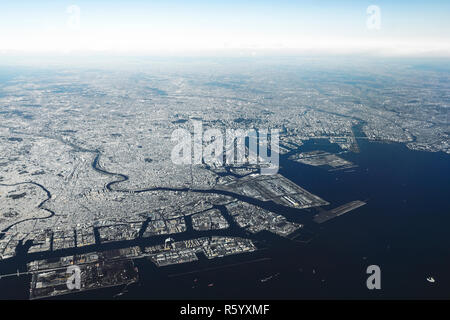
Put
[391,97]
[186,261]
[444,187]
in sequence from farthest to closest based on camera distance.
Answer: [391,97], [444,187], [186,261]

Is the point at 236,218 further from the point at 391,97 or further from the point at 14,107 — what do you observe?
the point at 391,97

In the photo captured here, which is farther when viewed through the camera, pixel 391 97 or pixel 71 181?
pixel 391 97

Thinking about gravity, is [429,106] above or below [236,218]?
above

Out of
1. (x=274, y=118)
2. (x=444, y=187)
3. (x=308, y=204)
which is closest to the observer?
(x=308, y=204)

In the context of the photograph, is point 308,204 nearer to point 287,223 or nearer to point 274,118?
point 287,223

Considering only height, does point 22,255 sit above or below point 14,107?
below
